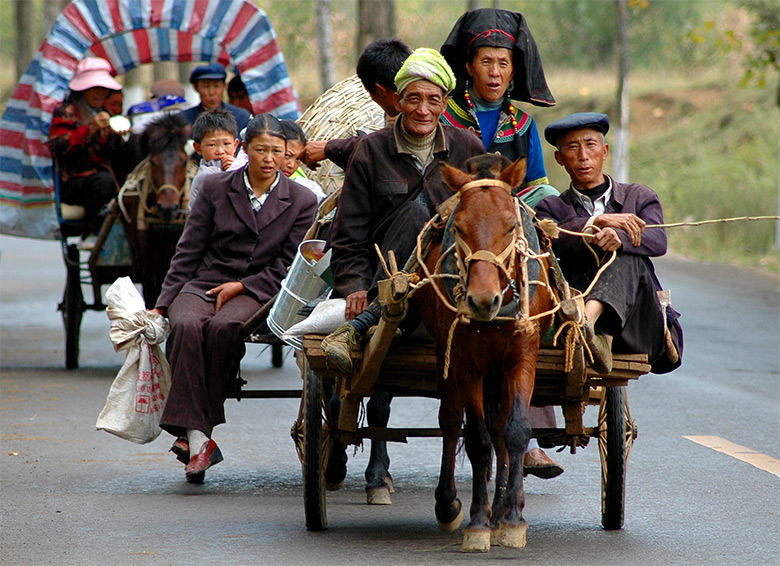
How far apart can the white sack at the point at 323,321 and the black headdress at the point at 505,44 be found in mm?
1841

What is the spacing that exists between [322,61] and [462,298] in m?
18.0

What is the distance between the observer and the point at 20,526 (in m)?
6.25

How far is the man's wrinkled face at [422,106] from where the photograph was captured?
6.13 metres

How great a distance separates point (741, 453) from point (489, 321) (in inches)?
153

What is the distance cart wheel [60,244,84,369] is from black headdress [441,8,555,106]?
19.4 feet

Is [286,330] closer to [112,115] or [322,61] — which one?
[112,115]

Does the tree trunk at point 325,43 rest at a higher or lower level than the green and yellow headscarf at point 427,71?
higher

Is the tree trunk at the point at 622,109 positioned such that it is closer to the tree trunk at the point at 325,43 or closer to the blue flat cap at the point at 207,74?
the tree trunk at the point at 325,43

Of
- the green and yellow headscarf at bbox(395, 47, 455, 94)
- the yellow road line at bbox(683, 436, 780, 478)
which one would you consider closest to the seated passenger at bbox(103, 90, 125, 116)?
the yellow road line at bbox(683, 436, 780, 478)

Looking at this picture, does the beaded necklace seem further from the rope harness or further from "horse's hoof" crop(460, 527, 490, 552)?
"horse's hoof" crop(460, 527, 490, 552)

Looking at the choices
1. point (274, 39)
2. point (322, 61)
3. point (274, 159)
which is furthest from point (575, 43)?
point (274, 159)

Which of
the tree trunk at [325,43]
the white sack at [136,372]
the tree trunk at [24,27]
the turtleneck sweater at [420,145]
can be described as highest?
the tree trunk at [24,27]

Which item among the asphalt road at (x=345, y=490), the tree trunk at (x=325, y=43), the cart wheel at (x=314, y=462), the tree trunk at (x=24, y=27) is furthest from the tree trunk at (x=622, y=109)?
the cart wheel at (x=314, y=462)

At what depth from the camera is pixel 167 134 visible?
35.8 ft
